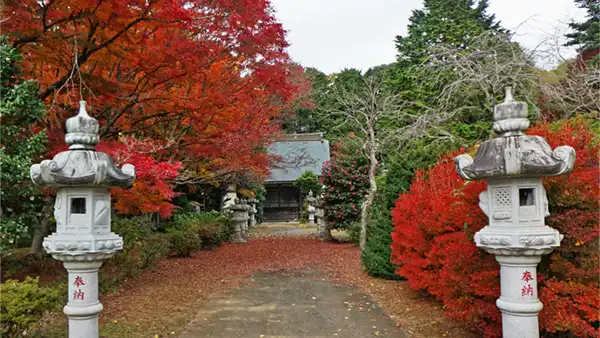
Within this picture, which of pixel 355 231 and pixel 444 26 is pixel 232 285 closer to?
pixel 355 231

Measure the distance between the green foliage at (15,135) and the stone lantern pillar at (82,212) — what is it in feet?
6.22

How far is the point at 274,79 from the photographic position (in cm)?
1104

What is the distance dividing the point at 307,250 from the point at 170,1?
10.2 meters

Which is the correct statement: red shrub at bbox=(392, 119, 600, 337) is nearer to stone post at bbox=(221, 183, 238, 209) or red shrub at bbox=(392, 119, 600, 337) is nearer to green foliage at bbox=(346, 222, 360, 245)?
green foliage at bbox=(346, 222, 360, 245)

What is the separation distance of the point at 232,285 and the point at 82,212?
5.10m

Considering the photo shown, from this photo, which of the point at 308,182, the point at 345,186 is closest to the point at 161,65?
the point at 345,186

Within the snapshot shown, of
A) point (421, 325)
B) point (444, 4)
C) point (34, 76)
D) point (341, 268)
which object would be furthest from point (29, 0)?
point (444, 4)

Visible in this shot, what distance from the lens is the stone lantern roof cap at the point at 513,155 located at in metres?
4.05

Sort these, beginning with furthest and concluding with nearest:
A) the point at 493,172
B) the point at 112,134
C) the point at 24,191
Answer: the point at 112,134
the point at 24,191
the point at 493,172

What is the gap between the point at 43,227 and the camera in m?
8.58

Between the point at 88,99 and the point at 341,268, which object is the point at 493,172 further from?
the point at 341,268

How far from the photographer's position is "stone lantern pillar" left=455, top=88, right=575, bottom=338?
4094 millimetres

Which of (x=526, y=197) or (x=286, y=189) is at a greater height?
(x=286, y=189)

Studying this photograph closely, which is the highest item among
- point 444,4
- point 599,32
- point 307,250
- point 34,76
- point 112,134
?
point 444,4
